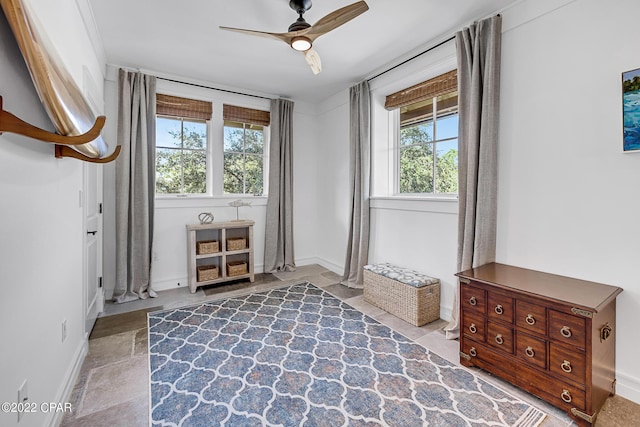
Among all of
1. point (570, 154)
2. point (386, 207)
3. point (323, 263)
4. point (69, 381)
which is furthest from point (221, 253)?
point (570, 154)

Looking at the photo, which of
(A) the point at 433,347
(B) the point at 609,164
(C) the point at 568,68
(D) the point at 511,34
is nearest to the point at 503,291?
(A) the point at 433,347

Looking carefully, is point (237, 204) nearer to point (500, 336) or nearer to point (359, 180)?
point (359, 180)

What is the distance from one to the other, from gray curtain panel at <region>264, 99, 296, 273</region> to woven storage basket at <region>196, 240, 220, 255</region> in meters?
0.80

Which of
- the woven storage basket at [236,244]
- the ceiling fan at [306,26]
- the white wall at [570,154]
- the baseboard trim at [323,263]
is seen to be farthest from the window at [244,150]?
the white wall at [570,154]

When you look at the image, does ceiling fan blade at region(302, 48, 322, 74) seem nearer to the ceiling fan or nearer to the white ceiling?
the ceiling fan

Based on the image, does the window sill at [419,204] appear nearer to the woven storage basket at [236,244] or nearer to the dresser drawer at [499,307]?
the dresser drawer at [499,307]

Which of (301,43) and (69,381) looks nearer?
(69,381)

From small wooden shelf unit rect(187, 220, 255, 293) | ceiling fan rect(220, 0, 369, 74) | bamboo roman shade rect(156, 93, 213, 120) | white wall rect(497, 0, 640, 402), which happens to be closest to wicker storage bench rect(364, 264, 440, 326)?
white wall rect(497, 0, 640, 402)

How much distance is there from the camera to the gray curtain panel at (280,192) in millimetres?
4242

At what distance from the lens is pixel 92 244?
2.59 metres

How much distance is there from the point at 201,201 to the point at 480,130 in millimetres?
3302

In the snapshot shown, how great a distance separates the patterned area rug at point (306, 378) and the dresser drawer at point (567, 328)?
45cm

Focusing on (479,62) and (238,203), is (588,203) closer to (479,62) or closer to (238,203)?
(479,62)

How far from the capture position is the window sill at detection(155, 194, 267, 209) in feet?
11.8
